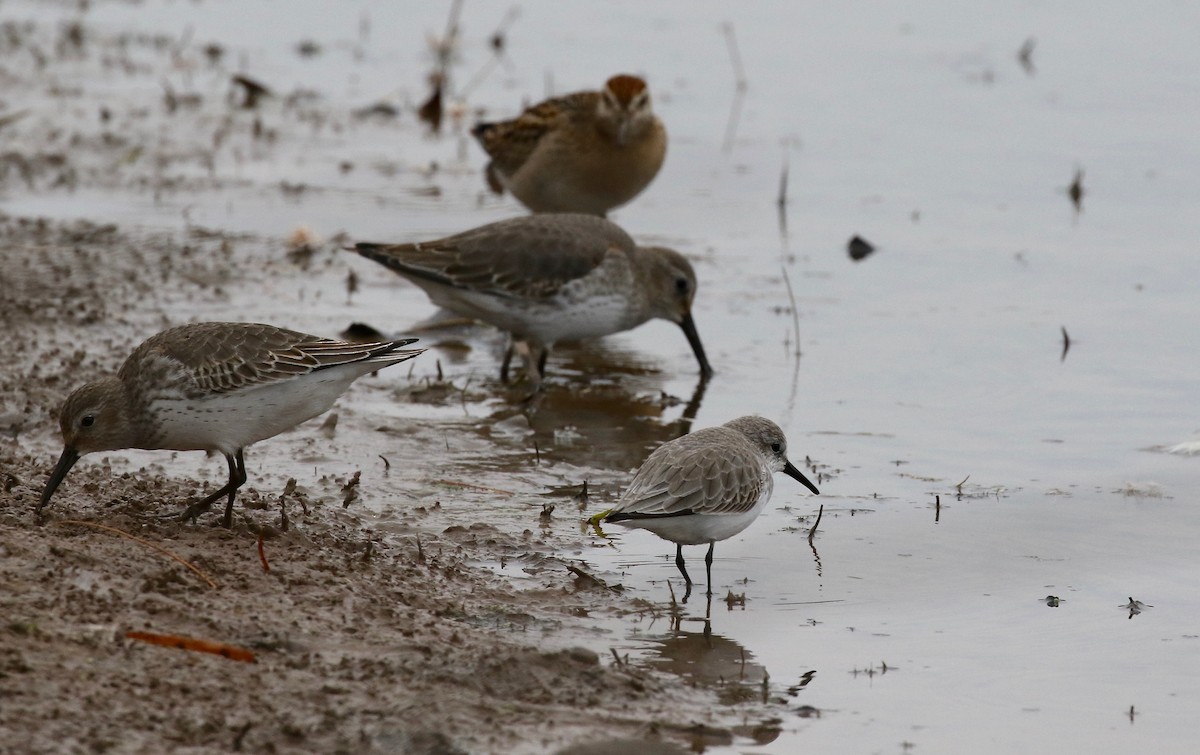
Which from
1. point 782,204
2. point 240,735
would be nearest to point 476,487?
point 240,735

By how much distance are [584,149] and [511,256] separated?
8.93ft

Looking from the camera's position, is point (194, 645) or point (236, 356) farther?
point (236, 356)

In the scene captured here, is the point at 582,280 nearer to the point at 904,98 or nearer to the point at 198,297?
the point at 198,297

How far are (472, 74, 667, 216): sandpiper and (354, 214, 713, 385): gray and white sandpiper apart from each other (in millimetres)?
2164

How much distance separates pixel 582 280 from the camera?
9523mm

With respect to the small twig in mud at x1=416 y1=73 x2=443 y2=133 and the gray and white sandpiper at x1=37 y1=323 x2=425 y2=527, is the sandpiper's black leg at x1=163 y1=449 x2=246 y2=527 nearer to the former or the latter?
the gray and white sandpiper at x1=37 y1=323 x2=425 y2=527

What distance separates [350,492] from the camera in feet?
23.5

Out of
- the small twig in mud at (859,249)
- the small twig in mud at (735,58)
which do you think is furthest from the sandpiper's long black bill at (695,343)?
the small twig in mud at (735,58)

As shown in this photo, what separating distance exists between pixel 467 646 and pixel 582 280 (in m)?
4.31

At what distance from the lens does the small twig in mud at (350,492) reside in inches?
280

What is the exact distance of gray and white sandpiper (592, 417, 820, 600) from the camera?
20.8 ft

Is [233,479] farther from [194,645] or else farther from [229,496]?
[194,645]

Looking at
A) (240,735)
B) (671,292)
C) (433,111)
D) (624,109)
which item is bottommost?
(240,735)

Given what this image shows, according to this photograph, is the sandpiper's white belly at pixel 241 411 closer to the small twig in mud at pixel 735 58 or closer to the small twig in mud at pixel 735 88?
the small twig in mud at pixel 735 88
